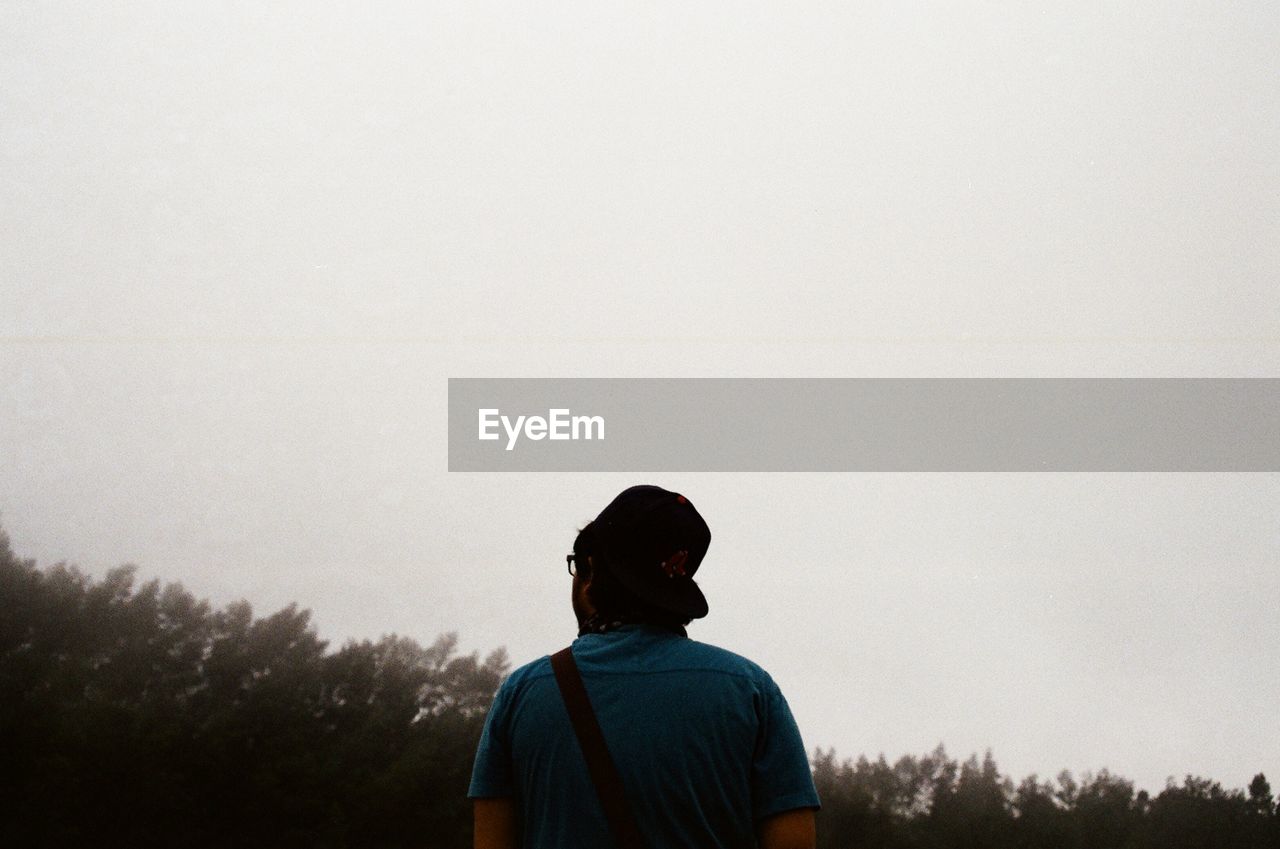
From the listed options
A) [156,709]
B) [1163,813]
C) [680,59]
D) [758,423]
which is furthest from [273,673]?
[1163,813]

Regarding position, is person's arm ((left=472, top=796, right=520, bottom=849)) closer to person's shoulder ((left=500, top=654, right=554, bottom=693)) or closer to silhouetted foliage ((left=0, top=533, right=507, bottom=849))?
person's shoulder ((left=500, top=654, right=554, bottom=693))

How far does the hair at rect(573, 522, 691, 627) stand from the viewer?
4.72 ft

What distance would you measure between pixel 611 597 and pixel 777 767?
0.28 m

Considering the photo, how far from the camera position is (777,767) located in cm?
139

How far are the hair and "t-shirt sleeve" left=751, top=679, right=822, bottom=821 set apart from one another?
0.15m

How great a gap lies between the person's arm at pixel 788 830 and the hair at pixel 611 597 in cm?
25

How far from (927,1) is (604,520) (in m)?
4.99

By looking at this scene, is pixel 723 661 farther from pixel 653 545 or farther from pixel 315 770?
pixel 315 770

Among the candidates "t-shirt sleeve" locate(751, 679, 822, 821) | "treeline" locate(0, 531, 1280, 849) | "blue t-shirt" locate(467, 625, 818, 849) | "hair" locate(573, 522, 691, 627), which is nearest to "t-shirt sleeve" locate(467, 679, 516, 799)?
"blue t-shirt" locate(467, 625, 818, 849)

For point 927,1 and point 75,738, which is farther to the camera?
point 927,1

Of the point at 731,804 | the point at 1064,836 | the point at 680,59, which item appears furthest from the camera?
the point at 680,59

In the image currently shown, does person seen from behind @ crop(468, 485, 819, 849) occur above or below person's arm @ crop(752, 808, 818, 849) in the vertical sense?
above

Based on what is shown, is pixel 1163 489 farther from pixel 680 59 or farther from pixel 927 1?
pixel 680 59

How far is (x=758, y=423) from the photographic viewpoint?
528 centimetres
